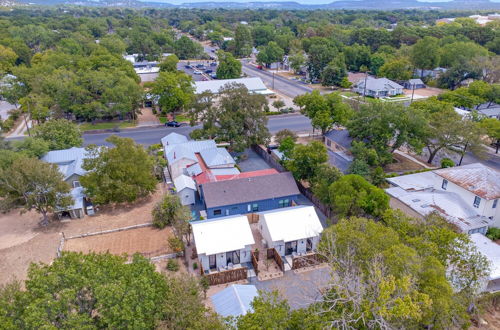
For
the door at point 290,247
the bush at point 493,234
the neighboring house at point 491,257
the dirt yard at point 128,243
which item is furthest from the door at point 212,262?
→ the bush at point 493,234

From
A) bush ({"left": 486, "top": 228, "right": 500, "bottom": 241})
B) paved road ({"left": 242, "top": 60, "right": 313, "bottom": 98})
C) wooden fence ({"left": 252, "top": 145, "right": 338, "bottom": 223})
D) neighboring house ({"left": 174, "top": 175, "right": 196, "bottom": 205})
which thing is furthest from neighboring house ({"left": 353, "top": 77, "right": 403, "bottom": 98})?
neighboring house ({"left": 174, "top": 175, "right": 196, "bottom": 205})

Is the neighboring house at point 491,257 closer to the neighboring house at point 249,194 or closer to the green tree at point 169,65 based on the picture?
the neighboring house at point 249,194

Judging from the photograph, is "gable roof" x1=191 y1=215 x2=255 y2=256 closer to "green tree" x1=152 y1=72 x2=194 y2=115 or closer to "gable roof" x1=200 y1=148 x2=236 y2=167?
"gable roof" x1=200 y1=148 x2=236 y2=167

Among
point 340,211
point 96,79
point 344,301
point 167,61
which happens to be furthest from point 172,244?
point 167,61

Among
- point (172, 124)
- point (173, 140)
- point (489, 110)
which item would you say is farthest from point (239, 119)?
point (489, 110)

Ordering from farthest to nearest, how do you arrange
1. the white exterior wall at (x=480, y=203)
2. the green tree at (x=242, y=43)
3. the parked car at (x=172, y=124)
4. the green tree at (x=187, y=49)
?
the green tree at (x=242, y=43) → the green tree at (x=187, y=49) → the parked car at (x=172, y=124) → the white exterior wall at (x=480, y=203)

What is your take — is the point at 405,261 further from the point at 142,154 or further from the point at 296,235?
the point at 142,154
